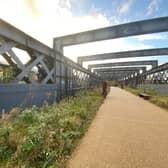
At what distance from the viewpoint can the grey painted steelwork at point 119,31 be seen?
12641 mm

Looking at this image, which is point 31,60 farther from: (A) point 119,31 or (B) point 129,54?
(B) point 129,54

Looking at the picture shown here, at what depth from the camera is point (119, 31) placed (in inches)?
547

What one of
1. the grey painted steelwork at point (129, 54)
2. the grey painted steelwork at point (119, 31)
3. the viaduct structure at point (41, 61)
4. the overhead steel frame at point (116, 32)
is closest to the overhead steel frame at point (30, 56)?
the viaduct structure at point (41, 61)

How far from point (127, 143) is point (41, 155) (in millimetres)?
2024

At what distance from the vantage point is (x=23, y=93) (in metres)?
7.17

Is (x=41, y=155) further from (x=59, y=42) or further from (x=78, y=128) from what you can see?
(x=59, y=42)

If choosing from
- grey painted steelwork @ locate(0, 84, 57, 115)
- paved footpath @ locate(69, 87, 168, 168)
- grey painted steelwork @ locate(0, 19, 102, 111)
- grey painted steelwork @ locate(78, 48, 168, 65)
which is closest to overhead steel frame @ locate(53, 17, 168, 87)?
grey painted steelwork @ locate(0, 19, 102, 111)

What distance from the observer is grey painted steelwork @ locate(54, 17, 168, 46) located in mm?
12641

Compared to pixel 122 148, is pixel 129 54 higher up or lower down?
higher up

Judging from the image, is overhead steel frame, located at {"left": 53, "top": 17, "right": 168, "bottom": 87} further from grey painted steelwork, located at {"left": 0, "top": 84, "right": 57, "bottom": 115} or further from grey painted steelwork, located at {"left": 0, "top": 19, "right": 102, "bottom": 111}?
grey painted steelwork, located at {"left": 0, "top": 84, "right": 57, "bottom": 115}

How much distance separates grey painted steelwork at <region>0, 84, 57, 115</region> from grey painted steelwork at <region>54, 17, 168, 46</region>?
7.48 m

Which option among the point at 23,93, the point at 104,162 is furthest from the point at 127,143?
the point at 23,93

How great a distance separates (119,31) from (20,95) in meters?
9.49

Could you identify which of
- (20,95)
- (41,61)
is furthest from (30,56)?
(20,95)
